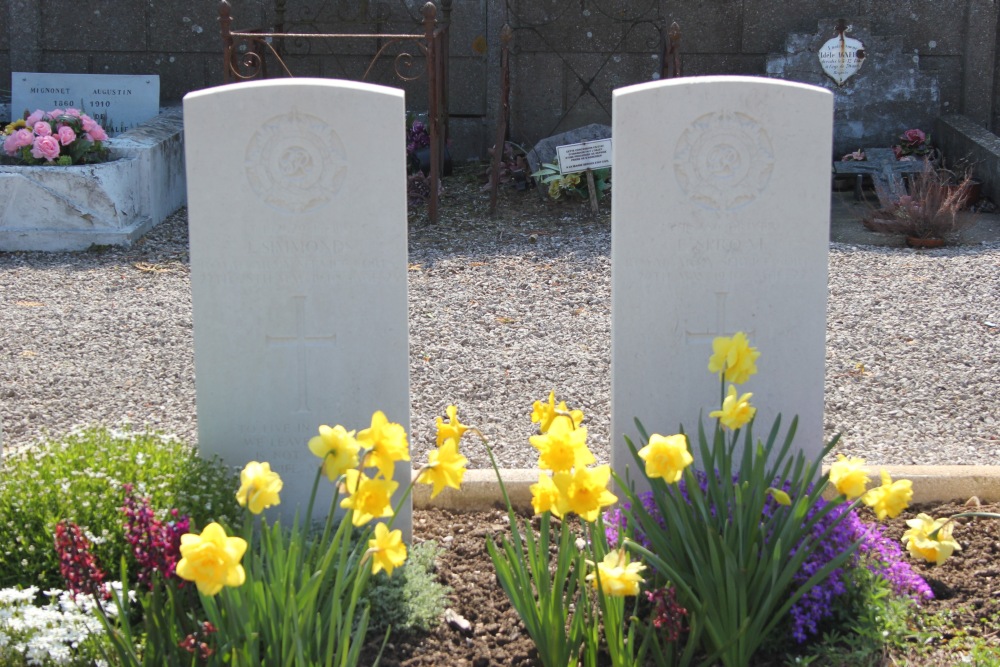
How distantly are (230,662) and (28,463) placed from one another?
1.01m

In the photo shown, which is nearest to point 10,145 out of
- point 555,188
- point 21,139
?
point 21,139

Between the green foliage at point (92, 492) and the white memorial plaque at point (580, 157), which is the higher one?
the white memorial plaque at point (580, 157)

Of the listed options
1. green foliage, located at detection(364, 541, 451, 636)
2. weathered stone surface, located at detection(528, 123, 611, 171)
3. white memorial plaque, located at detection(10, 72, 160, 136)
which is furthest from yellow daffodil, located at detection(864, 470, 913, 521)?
white memorial plaque, located at detection(10, 72, 160, 136)

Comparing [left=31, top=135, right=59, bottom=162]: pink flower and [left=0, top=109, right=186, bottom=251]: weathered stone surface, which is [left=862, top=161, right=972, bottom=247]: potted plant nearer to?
[left=0, top=109, right=186, bottom=251]: weathered stone surface

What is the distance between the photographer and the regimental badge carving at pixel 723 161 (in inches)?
130

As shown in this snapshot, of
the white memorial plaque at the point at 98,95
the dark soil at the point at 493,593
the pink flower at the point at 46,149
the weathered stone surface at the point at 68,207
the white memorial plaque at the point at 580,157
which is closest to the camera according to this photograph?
the dark soil at the point at 493,593

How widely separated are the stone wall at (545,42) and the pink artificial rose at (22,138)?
7.31 ft

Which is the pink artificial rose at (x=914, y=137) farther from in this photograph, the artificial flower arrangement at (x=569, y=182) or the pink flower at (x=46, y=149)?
the pink flower at (x=46, y=149)

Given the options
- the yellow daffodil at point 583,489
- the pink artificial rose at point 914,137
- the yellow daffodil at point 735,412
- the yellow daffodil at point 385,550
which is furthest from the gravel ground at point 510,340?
the pink artificial rose at point 914,137

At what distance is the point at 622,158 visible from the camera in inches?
131

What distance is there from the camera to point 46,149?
7.30 meters

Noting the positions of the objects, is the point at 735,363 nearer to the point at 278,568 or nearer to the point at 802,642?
the point at 802,642

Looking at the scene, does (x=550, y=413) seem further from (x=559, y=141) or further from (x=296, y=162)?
(x=559, y=141)

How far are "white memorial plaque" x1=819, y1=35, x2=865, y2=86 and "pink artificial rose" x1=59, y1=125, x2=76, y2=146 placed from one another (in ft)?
18.0
